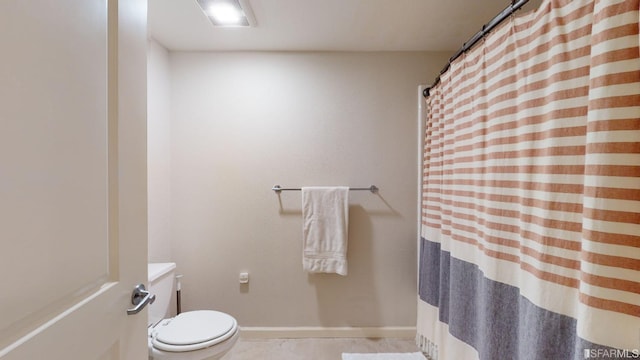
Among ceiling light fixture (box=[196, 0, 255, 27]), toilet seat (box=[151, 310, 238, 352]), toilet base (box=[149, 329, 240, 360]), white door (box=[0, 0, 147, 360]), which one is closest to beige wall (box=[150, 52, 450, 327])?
ceiling light fixture (box=[196, 0, 255, 27])

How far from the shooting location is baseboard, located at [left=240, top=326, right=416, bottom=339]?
2.13 m

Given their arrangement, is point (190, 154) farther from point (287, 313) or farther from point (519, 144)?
point (519, 144)

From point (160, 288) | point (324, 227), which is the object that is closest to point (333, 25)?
point (324, 227)

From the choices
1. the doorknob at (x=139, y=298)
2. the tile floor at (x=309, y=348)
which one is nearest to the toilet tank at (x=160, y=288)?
the tile floor at (x=309, y=348)

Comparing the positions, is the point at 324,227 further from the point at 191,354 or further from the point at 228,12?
the point at 228,12

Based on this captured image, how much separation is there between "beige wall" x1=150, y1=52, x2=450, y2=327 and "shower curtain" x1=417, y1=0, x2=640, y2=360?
687 millimetres

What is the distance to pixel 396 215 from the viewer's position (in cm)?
216

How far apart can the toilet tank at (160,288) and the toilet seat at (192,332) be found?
0.34 ft

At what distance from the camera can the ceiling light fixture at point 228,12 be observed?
1.54 m

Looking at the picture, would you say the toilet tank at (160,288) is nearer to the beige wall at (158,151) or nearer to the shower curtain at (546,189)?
the beige wall at (158,151)

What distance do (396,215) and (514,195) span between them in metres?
1.21

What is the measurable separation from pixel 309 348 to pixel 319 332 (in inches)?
5.8

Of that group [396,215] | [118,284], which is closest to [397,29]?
[396,215]

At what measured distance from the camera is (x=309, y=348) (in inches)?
79.5
